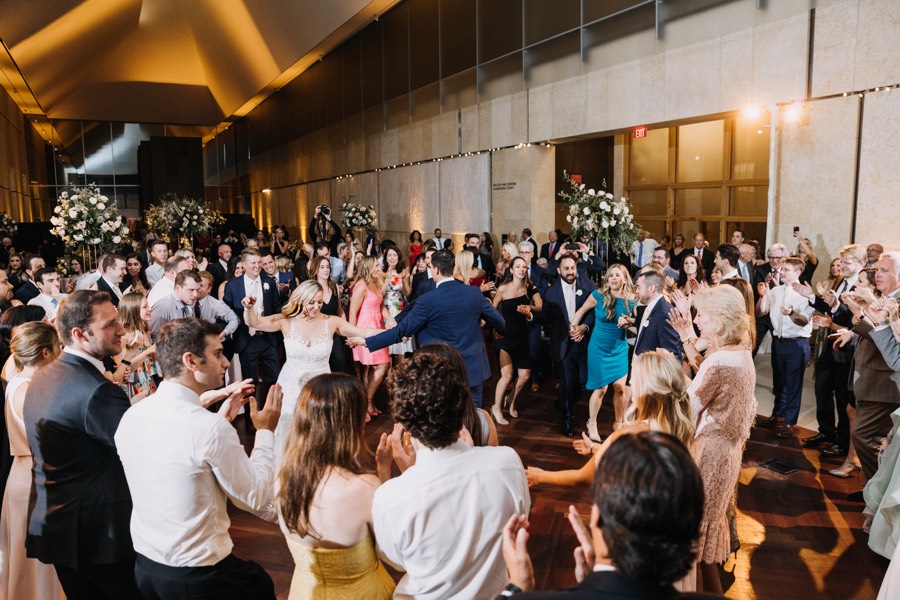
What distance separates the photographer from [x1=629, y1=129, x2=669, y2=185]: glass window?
15.1 meters

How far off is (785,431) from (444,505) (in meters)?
5.14

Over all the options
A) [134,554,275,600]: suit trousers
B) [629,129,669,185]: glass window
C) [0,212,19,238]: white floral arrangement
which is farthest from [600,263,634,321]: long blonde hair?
[0,212,19,238]: white floral arrangement

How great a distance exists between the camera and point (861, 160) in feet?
23.9

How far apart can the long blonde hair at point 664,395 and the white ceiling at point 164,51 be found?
14.1 m

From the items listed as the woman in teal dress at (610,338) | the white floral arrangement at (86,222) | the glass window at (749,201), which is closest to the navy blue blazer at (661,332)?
the woman in teal dress at (610,338)

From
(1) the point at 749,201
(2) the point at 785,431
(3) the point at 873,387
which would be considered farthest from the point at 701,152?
(3) the point at 873,387

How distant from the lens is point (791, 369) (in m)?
5.91

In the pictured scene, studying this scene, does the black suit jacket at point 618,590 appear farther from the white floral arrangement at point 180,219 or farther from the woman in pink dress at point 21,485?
the white floral arrangement at point 180,219

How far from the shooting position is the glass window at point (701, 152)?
14.1 m

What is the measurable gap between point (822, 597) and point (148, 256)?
10.2 meters

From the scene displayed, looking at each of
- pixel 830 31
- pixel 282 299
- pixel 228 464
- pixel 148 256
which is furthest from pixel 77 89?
pixel 228 464

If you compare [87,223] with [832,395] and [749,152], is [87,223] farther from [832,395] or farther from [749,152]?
[749,152]

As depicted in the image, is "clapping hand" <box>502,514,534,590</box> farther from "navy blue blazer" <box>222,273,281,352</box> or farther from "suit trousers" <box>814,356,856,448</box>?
"navy blue blazer" <box>222,273,281,352</box>

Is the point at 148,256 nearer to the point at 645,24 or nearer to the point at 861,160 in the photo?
the point at 645,24
